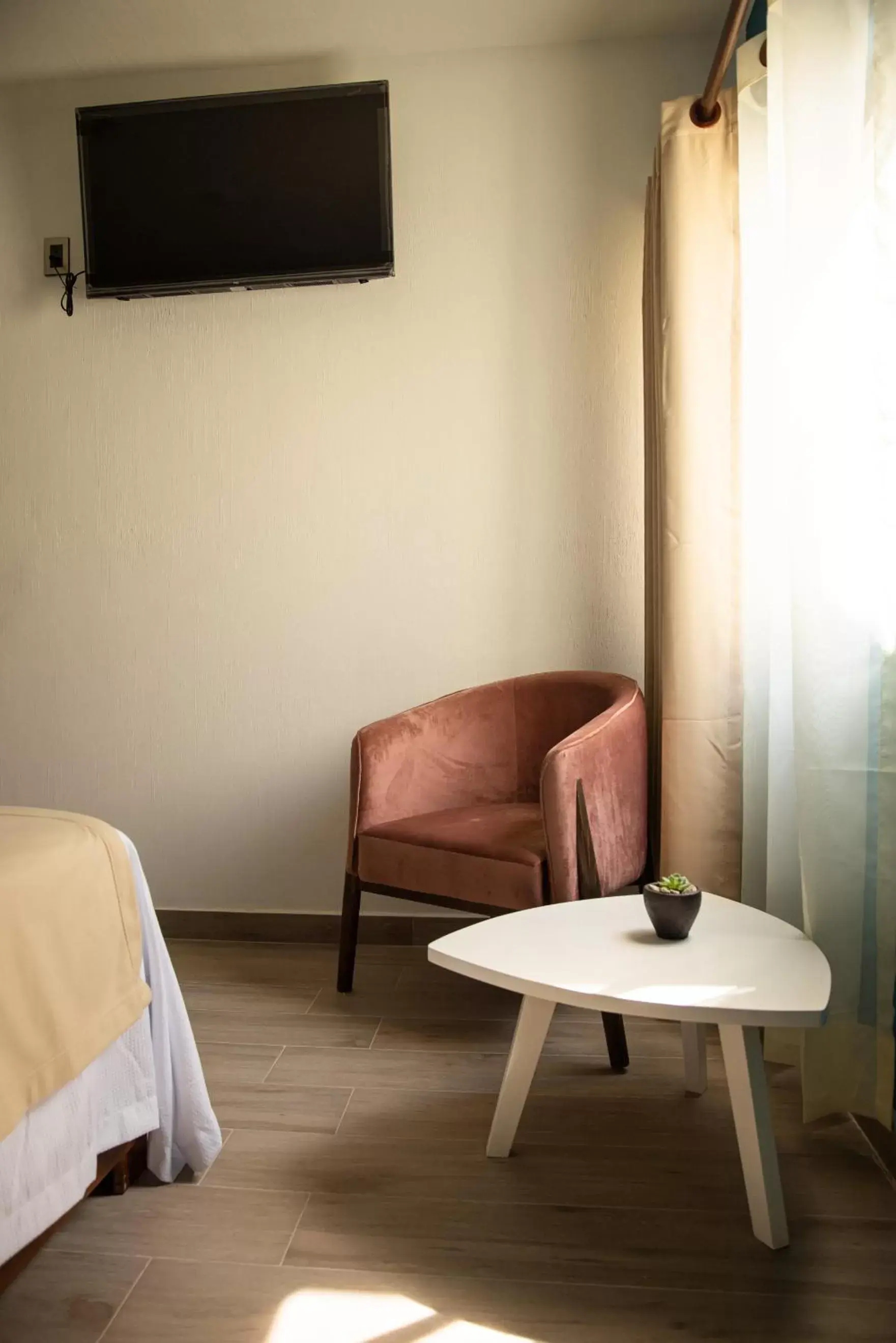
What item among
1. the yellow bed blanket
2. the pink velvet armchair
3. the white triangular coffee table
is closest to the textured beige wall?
the pink velvet armchair

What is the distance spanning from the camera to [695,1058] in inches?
84.5

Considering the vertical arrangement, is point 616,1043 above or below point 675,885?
below

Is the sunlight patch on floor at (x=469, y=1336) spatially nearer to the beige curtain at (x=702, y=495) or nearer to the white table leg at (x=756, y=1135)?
the white table leg at (x=756, y=1135)

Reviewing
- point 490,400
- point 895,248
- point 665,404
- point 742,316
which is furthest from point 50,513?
point 895,248

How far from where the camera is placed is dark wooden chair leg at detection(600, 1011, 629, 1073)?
2.27 metres

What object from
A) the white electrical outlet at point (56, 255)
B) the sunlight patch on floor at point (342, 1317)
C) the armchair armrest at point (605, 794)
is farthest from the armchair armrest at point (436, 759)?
the white electrical outlet at point (56, 255)

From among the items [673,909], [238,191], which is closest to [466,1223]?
[673,909]

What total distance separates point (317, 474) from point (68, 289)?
0.97 meters

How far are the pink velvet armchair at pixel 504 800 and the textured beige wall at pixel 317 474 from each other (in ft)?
0.89

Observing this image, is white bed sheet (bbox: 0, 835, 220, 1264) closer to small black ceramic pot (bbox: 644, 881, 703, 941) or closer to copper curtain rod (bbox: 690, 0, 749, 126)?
small black ceramic pot (bbox: 644, 881, 703, 941)

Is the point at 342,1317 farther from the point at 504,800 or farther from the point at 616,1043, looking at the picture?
the point at 504,800

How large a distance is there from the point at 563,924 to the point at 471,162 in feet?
7.60

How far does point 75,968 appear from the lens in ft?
5.06

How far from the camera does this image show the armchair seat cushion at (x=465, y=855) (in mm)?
2430
